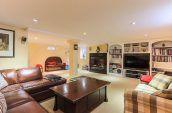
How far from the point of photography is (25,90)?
2.45m

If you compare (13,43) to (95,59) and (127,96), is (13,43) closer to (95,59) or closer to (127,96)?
(127,96)

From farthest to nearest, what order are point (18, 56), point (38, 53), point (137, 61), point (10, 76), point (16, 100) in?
point (38, 53)
point (137, 61)
point (18, 56)
point (10, 76)
point (16, 100)

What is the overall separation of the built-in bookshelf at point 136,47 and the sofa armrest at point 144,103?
4548 millimetres

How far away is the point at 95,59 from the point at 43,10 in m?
5.99

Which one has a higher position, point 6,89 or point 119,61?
point 119,61

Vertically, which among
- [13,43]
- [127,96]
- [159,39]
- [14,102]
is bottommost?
[14,102]

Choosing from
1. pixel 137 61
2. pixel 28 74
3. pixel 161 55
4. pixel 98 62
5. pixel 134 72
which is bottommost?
pixel 134 72

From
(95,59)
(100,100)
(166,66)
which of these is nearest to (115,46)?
(95,59)

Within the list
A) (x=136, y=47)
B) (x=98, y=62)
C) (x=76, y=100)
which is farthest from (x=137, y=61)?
(x=76, y=100)

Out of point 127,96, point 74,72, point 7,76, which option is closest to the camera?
point 127,96

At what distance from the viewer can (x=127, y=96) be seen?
65.2 inches

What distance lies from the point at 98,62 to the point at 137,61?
8.94ft

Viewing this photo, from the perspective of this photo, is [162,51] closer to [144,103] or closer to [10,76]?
[144,103]

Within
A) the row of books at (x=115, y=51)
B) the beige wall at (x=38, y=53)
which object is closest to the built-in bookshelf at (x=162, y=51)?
the row of books at (x=115, y=51)
